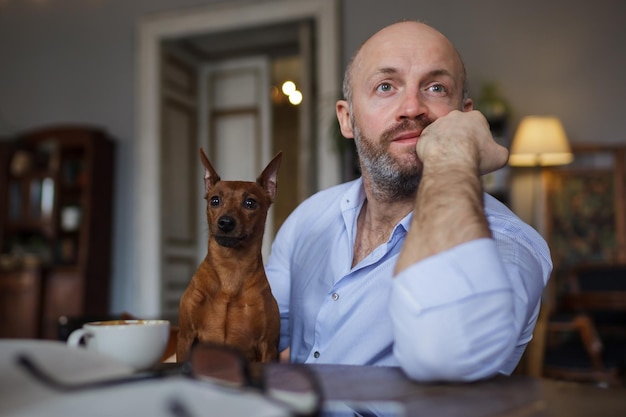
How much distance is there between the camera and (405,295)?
29.4 inches

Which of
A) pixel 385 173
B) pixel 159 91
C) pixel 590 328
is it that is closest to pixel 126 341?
pixel 385 173

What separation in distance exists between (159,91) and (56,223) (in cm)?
137

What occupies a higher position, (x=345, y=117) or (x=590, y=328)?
(x=345, y=117)

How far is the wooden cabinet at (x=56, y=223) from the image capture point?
487cm

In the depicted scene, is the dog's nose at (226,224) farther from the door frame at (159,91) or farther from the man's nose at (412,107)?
the door frame at (159,91)

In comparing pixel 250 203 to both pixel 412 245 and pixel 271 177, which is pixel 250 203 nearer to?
pixel 271 177

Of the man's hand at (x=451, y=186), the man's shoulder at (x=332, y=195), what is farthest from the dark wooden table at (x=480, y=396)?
the man's shoulder at (x=332, y=195)

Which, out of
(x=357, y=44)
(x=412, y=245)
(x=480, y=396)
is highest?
(x=357, y=44)

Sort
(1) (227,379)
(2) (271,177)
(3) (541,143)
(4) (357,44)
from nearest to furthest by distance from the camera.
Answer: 1. (1) (227,379)
2. (2) (271,177)
3. (3) (541,143)
4. (4) (357,44)

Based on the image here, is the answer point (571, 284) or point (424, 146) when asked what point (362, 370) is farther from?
point (571, 284)

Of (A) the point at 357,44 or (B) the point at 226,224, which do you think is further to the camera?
(A) the point at 357,44

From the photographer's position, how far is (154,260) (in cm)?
499

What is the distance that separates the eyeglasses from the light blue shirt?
0.19 meters

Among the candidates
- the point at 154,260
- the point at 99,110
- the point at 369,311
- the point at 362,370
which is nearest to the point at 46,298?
the point at 154,260
